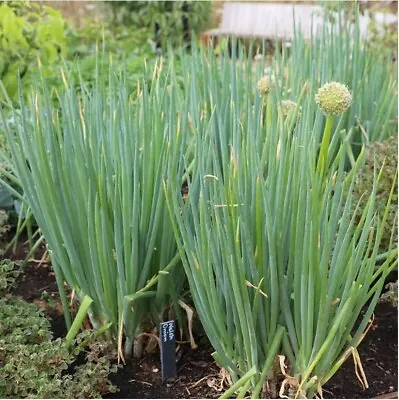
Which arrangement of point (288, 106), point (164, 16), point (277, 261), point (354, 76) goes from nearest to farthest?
1. point (277, 261)
2. point (288, 106)
3. point (354, 76)
4. point (164, 16)

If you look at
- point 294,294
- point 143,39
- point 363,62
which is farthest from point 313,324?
point 143,39

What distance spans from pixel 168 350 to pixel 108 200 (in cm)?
35

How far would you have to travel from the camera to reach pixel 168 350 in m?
1.44

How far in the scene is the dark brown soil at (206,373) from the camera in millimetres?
1448

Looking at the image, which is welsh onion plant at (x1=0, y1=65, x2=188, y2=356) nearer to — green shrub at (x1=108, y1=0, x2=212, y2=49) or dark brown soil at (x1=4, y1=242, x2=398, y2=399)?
dark brown soil at (x1=4, y1=242, x2=398, y2=399)

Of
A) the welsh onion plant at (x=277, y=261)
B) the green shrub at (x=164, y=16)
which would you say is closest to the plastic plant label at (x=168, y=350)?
the welsh onion plant at (x=277, y=261)

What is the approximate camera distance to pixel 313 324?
1263 mm

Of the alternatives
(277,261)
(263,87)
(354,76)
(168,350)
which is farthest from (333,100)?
(354,76)

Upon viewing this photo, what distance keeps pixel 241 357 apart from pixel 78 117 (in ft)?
2.04

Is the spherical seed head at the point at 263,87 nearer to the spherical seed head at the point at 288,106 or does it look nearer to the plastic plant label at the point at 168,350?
the spherical seed head at the point at 288,106

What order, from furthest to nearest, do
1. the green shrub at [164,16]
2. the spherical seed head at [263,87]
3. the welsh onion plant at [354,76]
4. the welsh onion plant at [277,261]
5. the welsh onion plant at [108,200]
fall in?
the green shrub at [164,16]
the welsh onion plant at [354,76]
the spherical seed head at [263,87]
the welsh onion plant at [108,200]
the welsh onion plant at [277,261]

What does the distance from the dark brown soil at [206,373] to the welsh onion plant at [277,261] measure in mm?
144

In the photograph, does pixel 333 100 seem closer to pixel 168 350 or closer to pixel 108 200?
pixel 108 200

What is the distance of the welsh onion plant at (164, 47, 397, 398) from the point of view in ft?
3.90
